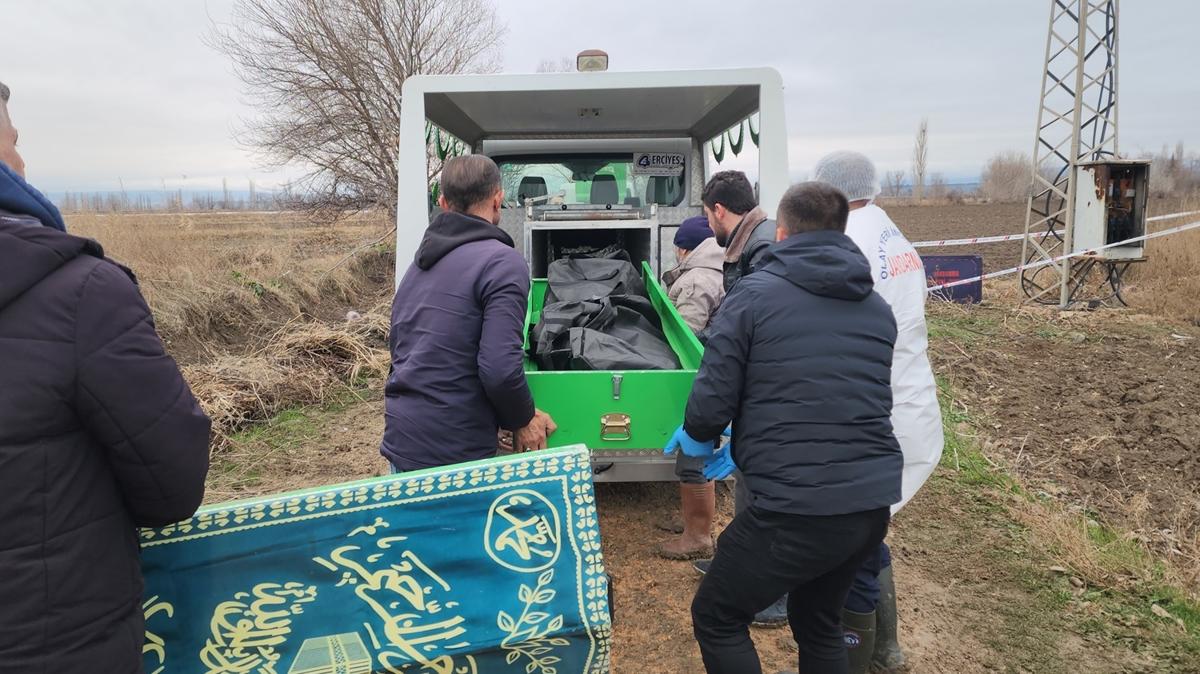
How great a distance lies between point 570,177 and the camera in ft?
20.6

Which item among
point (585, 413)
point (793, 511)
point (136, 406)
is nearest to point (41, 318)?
point (136, 406)

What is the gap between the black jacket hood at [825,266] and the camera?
2.03m

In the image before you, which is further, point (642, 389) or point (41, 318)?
point (642, 389)

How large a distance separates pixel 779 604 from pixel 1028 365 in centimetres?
628

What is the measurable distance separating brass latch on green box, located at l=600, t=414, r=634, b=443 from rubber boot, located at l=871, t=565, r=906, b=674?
3.89ft

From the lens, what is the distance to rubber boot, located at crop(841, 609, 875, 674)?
262 cm

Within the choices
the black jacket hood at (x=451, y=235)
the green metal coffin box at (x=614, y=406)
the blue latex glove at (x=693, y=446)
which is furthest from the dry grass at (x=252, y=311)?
the blue latex glove at (x=693, y=446)

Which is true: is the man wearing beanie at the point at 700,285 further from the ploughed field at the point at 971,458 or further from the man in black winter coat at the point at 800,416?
the man in black winter coat at the point at 800,416

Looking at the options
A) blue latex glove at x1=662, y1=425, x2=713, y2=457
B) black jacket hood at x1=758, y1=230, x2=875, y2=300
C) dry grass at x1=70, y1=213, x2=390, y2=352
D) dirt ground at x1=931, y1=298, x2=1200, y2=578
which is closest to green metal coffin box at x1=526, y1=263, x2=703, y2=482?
blue latex glove at x1=662, y1=425, x2=713, y2=457

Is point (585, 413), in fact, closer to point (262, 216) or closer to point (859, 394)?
point (859, 394)

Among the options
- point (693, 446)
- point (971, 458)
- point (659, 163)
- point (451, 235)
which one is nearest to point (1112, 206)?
point (971, 458)

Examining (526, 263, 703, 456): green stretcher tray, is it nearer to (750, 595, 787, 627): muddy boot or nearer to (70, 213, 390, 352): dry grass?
(750, 595, 787, 627): muddy boot

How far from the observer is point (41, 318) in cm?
126

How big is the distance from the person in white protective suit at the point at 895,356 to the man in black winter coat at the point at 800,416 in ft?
1.61
